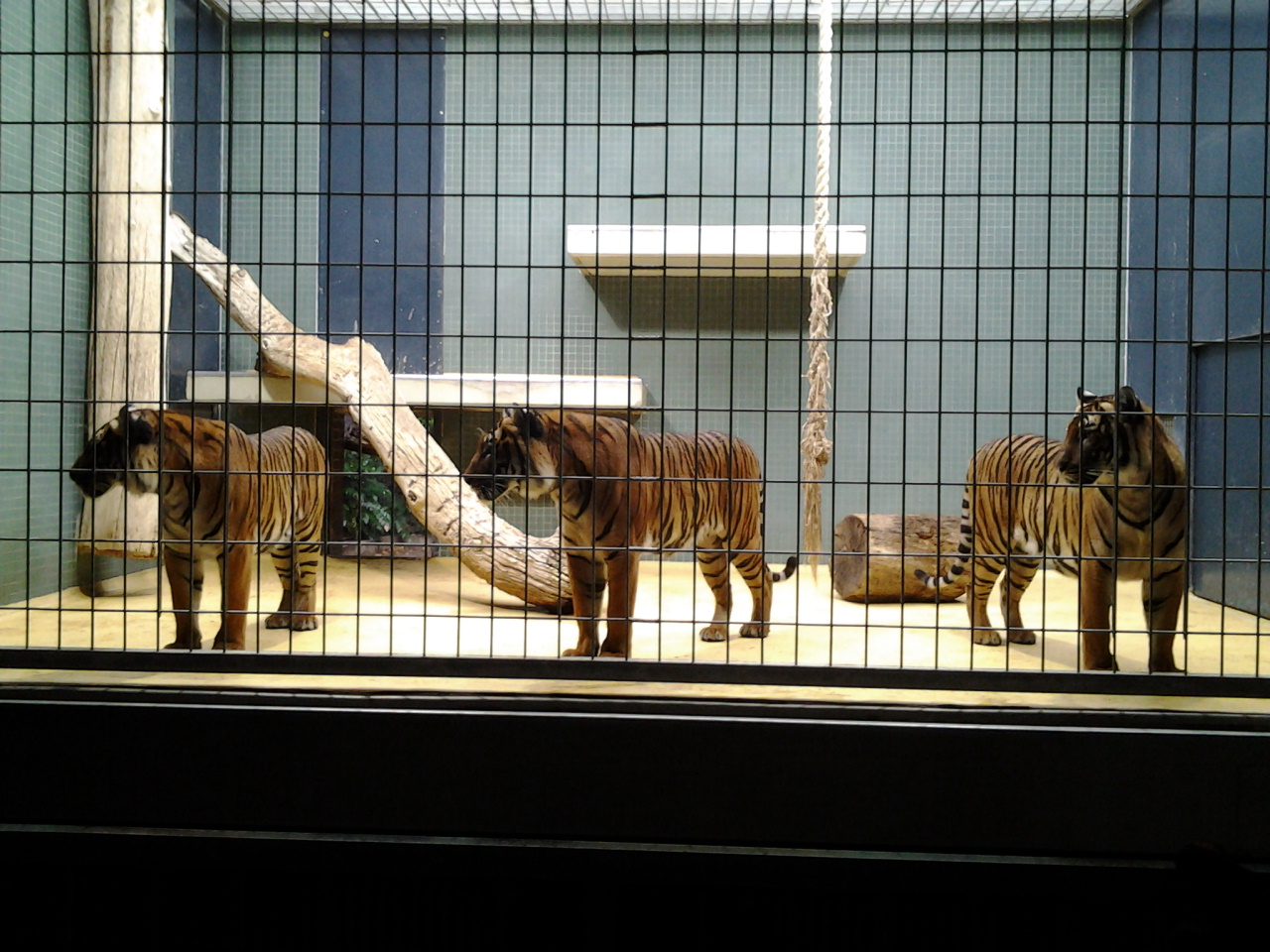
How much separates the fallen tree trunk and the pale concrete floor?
0.23 metres

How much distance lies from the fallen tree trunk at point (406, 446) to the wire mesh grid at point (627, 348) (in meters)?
0.02

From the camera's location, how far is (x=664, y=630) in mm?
4523

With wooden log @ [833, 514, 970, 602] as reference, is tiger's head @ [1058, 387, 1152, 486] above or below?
above

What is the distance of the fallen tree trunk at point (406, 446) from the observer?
5098mm

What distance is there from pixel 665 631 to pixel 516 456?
3.80 ft

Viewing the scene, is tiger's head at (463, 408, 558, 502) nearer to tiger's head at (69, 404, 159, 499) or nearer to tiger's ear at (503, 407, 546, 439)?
tiger's ear at (503, 407, 546, 439)

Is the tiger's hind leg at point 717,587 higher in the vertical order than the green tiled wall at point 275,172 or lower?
lower

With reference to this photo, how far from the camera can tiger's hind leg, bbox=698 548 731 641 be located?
169 inches

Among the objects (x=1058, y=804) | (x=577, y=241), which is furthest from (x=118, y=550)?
(x=1058, y=804)

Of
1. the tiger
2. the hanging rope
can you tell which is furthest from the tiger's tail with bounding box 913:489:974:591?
the tiger

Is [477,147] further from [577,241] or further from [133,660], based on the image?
[133,660]

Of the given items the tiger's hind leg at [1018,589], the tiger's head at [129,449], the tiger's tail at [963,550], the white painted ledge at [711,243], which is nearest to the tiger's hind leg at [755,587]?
the tiger's tail at [963,550]

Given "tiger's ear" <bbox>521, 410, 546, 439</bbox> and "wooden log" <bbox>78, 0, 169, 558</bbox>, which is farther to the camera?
"wooden log" <bbox>78, 0, 169, 558</bbox>

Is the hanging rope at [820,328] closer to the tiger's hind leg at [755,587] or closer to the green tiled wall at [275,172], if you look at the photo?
the tiger's hind leg at [755,587]
